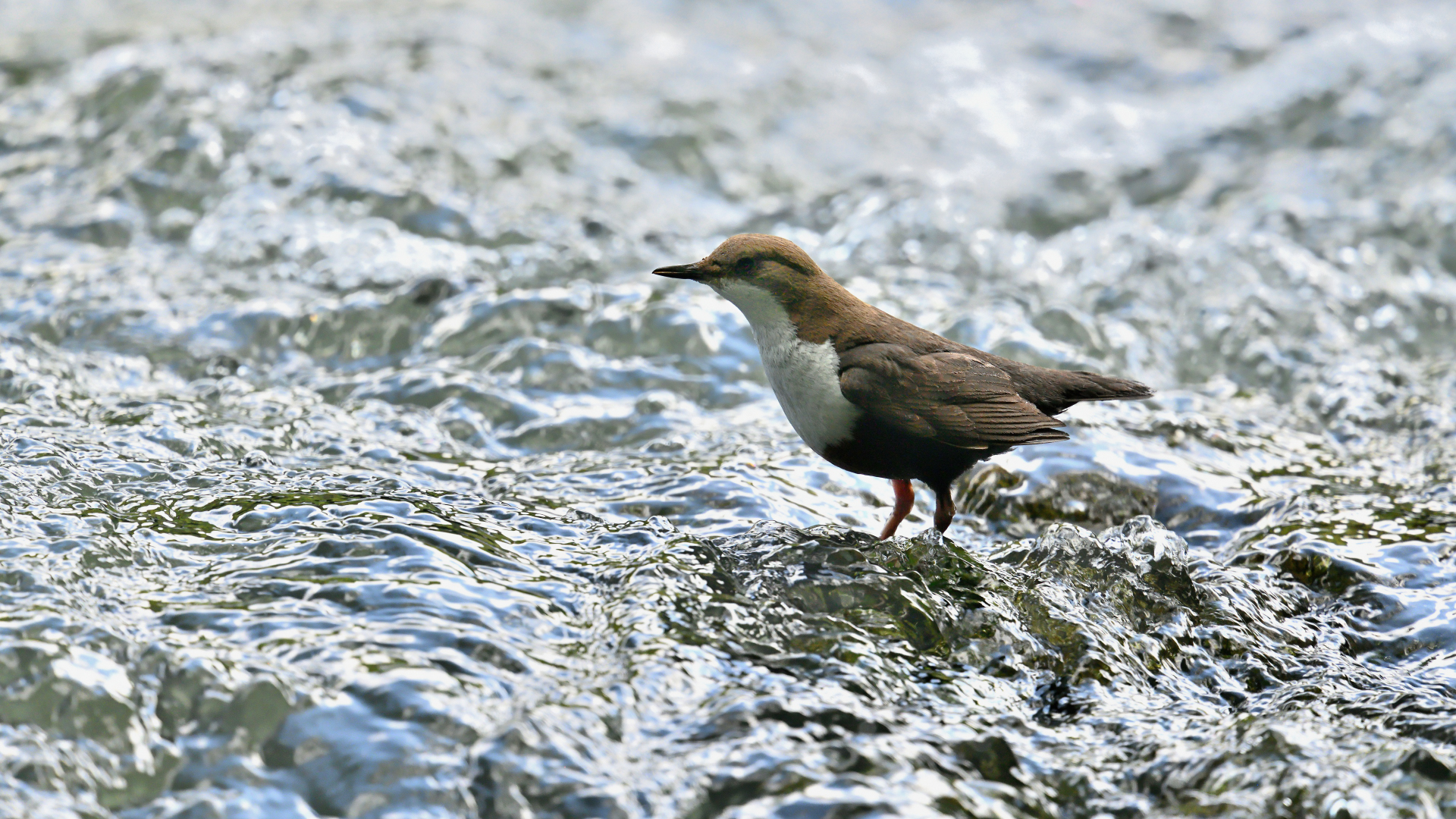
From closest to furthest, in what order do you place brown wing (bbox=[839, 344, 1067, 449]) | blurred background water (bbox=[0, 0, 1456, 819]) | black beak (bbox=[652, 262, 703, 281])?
1. blurred background water (bbox=[0, 0, 1456, 819])
2. brown wing (bbox=[839, 344, 1067, 449])
3. black beak (bbox=[652, 262, 703, 281])

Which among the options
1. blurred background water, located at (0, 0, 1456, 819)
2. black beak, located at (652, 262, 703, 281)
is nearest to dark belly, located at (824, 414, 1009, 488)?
blurred background water, located at (0, 0, 1456, 819)

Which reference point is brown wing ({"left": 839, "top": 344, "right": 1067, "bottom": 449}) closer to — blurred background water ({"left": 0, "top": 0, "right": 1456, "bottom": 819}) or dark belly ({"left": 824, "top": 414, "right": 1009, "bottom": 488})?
dark belly ({"left": 824, "top": 414, "right": 1009, "bottom": 488})

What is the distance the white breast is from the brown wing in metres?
0.04

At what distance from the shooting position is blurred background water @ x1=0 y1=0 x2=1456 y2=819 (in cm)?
267

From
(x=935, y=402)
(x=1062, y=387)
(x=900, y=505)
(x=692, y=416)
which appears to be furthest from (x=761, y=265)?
(x=692, y=416)

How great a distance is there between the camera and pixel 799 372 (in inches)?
141

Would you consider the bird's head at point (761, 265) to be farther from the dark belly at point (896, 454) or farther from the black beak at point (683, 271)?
the dark belly at point (896, 454)

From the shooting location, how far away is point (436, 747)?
259 centimetres

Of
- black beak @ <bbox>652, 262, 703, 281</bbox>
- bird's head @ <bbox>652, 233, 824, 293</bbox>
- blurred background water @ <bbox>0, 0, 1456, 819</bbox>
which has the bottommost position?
blurred background water @ <bbox>0, 0, 1456, 819</bbox>

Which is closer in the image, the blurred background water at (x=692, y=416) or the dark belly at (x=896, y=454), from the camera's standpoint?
the blurred background water at (x=692, y=416)

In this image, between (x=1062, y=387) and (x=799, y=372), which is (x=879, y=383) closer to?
(x=799, y=372)

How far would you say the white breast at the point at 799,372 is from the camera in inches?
138

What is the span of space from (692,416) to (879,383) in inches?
75.2

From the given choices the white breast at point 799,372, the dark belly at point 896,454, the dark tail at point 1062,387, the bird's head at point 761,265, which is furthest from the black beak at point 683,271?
the dark tail at point 1062,387
